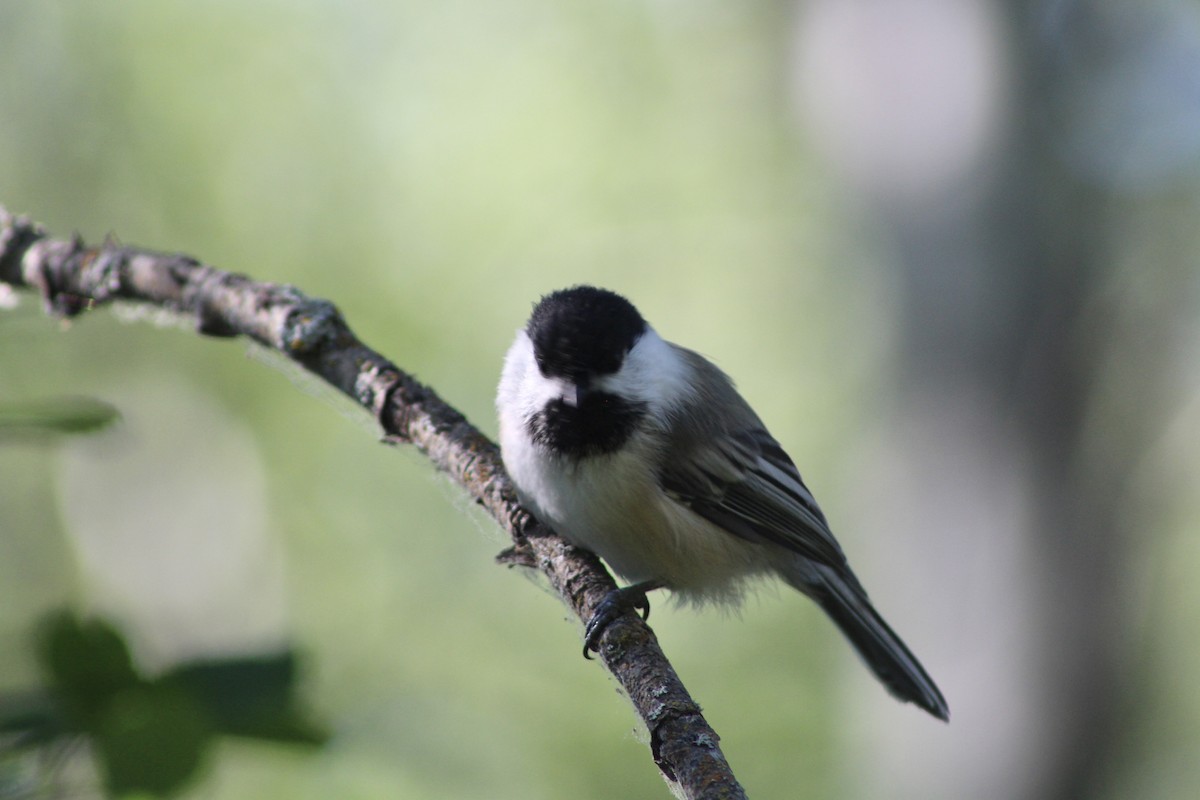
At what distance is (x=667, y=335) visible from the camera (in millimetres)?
8664

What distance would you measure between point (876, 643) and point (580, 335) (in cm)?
150

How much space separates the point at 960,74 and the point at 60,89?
6.07 meters

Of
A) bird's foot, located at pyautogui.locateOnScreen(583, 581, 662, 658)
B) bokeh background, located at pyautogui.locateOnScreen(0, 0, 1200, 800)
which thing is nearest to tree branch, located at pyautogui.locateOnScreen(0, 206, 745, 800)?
bird's foot, located at pyautogui.locateOnScreen(583, 581, 662, 658)

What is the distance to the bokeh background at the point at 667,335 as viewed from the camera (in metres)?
4.87

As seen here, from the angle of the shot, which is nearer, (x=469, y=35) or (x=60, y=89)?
(x=60, y=89)

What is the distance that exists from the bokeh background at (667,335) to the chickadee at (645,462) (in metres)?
0.32

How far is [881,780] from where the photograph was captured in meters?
5.25

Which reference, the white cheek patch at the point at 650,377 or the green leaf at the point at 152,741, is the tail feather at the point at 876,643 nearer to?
the white cheek patch at the point at 650,377

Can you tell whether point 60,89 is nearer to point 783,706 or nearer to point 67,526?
point 67,526

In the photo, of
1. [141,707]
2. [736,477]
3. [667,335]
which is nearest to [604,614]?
[736,477]

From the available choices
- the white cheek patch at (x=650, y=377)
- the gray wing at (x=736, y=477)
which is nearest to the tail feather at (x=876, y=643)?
the gray wing at (x=736, y=477)

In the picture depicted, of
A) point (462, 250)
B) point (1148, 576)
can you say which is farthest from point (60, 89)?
point (1148, 576)

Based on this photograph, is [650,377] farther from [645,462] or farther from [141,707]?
[141,707]

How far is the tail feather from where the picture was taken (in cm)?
304
